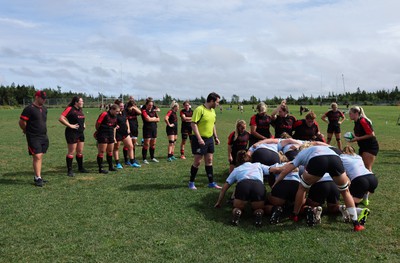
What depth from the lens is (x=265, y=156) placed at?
690 cm

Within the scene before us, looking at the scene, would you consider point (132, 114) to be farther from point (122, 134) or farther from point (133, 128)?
point (122, 134)

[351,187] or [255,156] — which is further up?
[255,156]

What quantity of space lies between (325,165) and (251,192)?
4.17 feet

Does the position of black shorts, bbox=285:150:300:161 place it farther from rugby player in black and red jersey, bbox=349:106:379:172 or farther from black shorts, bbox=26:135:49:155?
black shorts, bbox=26:135:49:155

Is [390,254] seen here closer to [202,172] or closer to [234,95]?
[202,172]

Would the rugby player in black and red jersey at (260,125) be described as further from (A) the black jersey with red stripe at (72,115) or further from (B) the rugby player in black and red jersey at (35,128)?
A: (B) the rugby player in black and red jersey at (35,128)

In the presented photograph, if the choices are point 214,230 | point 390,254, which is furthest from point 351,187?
point 214,230

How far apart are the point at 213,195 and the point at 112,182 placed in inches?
107

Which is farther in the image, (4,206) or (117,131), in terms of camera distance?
(117,131)

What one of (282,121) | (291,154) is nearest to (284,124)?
(282,121)

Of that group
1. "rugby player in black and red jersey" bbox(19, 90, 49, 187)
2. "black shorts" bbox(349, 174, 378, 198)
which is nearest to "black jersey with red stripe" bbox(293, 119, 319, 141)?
"black shorts" bbox(349, 174, 378, 198)

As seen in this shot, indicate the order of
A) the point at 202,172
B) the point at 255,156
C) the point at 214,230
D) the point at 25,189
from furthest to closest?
the point at 202,172
the point at 25,189
the point at 255,156
the point at 214,230

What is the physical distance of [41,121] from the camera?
8.30 metres

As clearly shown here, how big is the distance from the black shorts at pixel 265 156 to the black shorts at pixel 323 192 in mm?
1194
